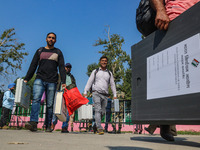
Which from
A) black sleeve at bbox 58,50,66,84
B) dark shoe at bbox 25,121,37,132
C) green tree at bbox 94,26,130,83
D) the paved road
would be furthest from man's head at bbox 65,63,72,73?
green tree at bbox 94,26,130,83

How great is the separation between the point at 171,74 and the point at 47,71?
11.8 ft

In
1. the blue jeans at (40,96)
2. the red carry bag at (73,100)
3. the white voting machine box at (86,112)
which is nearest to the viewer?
the red carry bag at (73,100)

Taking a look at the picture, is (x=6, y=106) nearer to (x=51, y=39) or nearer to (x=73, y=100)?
(x=51, y=39)

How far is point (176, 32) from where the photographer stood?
1724 mm

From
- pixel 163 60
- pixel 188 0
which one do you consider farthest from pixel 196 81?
pixel 188 0

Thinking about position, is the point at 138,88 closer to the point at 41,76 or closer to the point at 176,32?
the point at 176,32

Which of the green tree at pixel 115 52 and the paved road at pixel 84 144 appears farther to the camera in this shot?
the green tree at pixel 115 52

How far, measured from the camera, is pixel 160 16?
1942mm

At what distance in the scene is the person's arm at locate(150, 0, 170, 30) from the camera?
1.84 m

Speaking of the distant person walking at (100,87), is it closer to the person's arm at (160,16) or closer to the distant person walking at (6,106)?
the person's arm at (160,16)

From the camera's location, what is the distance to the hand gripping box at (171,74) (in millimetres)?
1555

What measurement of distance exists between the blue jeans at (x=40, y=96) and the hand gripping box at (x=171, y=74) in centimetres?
301

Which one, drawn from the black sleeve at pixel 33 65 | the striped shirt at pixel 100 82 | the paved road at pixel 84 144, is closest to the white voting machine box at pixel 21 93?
the black sleeve at pixel 33 65

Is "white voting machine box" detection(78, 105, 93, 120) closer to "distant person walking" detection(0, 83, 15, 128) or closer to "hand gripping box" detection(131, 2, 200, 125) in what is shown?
"distant person walking" detection(0, 83, 15, 128)
